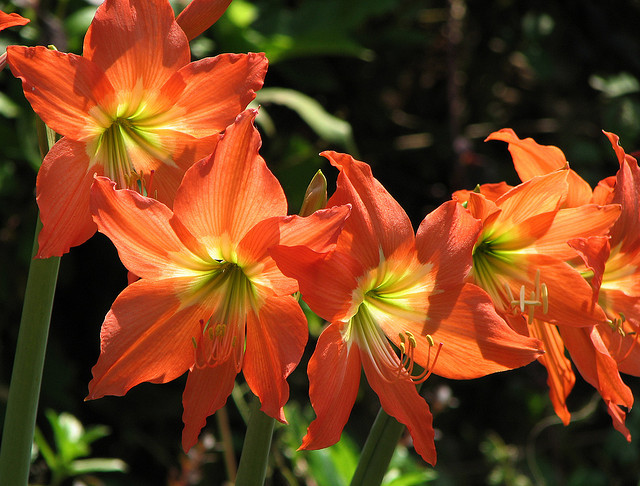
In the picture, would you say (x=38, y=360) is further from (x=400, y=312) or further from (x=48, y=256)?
(x=400, y=312)

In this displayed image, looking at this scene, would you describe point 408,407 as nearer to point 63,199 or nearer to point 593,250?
point 593,250

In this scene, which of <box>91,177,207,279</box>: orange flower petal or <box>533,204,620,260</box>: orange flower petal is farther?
<box>533,204,620,260</box>: orange flower petal

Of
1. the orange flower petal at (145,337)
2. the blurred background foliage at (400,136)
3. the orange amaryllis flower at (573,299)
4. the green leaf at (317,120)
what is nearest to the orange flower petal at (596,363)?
the orange amaryllis flower at (573,299)

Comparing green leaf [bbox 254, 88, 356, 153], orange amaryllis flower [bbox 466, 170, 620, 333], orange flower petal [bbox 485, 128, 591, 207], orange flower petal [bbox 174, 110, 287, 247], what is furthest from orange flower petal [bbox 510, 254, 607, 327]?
green leaf [bbox 254, 88, 356, 153]

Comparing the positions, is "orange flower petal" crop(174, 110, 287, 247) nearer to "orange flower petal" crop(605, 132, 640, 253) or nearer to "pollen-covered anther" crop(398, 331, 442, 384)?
"pollen-covered anther" crop(398, 331, 442, 384)

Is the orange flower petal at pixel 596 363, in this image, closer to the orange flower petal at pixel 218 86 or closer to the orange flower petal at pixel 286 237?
the orange flower petal at pixel 286 237

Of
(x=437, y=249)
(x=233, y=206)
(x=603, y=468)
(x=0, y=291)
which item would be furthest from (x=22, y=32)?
(x=603, y=468)

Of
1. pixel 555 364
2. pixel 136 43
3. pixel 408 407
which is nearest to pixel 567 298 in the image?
pixel 555 364
